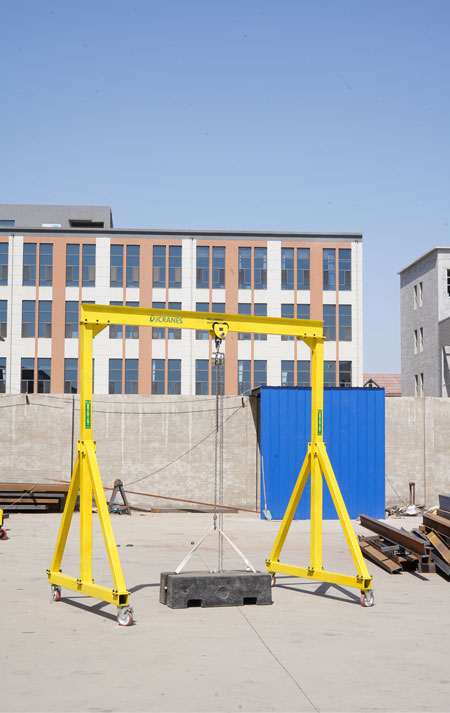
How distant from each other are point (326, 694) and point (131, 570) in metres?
6.58

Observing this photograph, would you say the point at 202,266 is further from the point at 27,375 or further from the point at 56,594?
the point at 56,594

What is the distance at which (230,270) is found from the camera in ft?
169

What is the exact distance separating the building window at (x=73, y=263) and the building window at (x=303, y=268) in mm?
14280

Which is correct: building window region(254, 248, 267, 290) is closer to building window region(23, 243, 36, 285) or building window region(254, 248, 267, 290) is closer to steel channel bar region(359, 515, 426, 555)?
building window region(23, 243, 36, 285)

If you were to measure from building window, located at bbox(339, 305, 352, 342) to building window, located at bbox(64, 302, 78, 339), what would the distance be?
56.3 feet

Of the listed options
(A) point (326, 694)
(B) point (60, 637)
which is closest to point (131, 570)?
(B) point (60, 637)

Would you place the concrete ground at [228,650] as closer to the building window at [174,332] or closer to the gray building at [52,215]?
the building window at [174,332]

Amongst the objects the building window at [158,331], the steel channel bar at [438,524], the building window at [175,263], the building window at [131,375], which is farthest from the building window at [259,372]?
the steel channel bar at [438,524]

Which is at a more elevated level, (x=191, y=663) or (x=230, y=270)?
(x=230, y=270)

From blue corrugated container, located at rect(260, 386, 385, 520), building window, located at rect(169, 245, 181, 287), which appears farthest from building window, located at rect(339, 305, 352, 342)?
blue corrugated container, located at rect(260, 386, 385, 520)

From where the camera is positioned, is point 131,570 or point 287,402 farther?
point 287,402

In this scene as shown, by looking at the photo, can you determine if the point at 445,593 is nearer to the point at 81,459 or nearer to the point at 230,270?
the point at 81,459

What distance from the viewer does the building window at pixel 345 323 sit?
52.2 m

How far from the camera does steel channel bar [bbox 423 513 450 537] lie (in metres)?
13.5
